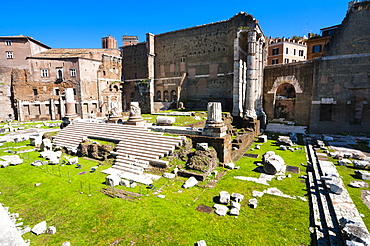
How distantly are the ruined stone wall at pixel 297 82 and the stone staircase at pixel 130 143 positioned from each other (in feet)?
49.3

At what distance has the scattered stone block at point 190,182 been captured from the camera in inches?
306

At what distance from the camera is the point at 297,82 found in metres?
20.0

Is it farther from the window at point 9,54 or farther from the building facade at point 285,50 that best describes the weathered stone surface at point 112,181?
the building facade at point 285,50

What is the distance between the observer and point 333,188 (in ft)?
22.7

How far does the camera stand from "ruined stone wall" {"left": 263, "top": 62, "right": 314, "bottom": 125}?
19234 mm

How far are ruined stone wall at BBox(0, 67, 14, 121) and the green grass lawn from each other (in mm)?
28492

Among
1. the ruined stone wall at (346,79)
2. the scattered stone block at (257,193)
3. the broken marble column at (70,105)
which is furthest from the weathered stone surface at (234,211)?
the broken marble column at (70,105)

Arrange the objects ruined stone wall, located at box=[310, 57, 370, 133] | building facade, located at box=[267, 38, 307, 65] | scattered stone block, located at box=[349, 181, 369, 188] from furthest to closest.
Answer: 1. building facade, located at box=[267, 38, 307, 65]
2. ruined stone wall, located at box=[310, 57, 370, 133]
3. scattered stone block, located at box=[349, 181, 369, 188]

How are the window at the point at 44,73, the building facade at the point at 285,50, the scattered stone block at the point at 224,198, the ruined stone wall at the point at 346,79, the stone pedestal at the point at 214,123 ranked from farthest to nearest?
the building facade at the point at 285,50, the window at the point at 44,73, the ruined stone wall at the point at 346,79, the stone pedestal at the point at 214,123, the scattered stone block at the point at 224,198

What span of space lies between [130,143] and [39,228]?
21.2ft

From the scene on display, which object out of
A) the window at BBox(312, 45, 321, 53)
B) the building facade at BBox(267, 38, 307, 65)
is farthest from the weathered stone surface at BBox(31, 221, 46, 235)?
the building facade at BBox(267, 38, 307, 65)

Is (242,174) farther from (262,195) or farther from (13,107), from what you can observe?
(13,107)

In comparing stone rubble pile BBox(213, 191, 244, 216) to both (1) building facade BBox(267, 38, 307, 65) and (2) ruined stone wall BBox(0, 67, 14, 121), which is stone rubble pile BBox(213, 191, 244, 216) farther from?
(2) ruined stone wall BBox(0, 67, 14, 121)

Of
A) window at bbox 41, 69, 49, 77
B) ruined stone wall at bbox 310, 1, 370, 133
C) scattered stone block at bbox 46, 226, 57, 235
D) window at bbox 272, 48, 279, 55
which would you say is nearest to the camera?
scattered stone block at bbox 46, 226, 57, 235
